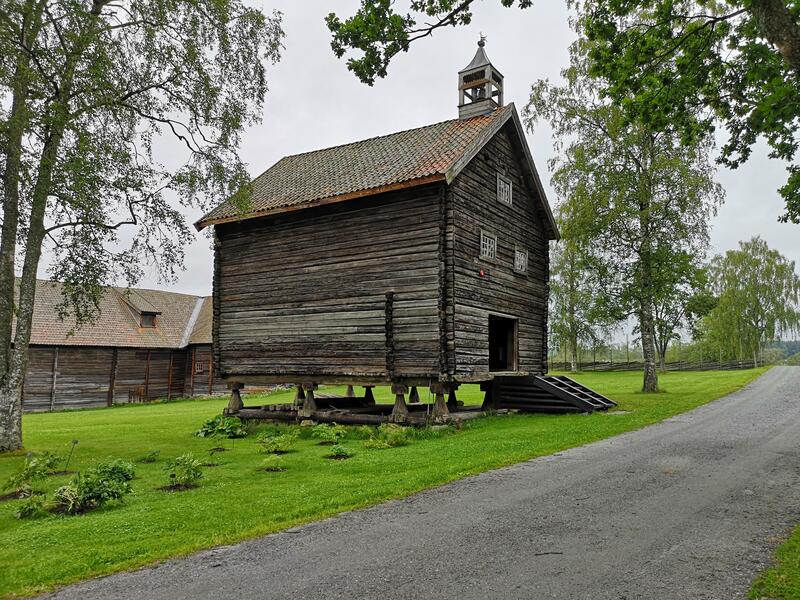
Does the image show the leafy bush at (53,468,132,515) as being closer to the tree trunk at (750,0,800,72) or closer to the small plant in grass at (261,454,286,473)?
the small plant in grass at (261,454,286,473)

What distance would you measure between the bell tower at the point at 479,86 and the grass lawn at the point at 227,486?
40.0 feet

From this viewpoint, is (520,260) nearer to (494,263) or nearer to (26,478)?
(494,263)

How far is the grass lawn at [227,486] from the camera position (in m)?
6.23

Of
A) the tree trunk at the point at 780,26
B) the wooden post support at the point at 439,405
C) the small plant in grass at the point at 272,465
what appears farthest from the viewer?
the wooden post support at the point at 439,405

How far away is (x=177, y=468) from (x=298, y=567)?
5.56m

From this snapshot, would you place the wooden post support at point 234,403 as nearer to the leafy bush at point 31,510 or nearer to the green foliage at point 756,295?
the leafy bush at point 31,510

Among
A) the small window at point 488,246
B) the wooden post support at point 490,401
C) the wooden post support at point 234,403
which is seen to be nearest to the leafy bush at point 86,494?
the wooden post support at point 234,403

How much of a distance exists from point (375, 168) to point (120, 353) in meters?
28.0

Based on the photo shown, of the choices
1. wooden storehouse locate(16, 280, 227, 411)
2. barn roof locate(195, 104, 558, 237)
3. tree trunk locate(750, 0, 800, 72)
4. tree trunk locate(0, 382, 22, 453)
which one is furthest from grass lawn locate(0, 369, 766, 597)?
wooden storehouse locate(16, 280, 227, 411)

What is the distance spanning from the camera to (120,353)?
3816 centimetres

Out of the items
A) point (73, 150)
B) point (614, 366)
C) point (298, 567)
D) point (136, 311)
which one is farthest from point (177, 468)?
point (614, 366)

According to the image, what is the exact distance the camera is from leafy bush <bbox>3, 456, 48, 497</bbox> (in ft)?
30.5

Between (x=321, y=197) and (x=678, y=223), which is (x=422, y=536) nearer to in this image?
(x=321, y=197)

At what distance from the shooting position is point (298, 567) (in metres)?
5.62
